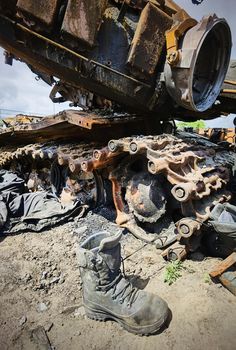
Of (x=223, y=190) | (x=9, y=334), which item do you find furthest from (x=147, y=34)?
(x=9, y=334)

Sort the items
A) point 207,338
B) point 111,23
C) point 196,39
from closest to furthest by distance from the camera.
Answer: point 207,338
point 196,39
point 111,23

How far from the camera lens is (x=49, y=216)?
4273 mm

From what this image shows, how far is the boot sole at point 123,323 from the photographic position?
2.21 meters

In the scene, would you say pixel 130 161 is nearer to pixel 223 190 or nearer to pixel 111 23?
pixel 223 190

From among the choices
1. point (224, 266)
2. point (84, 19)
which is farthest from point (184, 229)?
point (84, 19)

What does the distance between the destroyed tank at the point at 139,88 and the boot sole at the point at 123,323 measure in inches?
35.4

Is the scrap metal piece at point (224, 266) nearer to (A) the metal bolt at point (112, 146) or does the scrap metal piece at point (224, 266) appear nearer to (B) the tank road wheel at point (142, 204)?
(B) the tank road wheel at point (142, 204)

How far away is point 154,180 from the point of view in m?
3.51

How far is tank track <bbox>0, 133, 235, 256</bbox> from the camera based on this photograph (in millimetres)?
2889

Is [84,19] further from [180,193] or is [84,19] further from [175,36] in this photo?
[180,193]

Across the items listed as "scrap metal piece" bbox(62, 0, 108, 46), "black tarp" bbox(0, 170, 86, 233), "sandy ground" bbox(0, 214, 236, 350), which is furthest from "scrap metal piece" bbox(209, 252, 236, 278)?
"scrap metal piece" bbox(62, 0, 108, 46)

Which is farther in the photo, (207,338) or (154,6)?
(154,6)

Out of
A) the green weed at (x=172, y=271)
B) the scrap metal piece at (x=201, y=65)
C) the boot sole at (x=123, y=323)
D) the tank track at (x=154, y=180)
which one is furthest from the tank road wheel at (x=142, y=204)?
the boot sole at (x=123, y=323)

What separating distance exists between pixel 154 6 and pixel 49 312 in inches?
144
